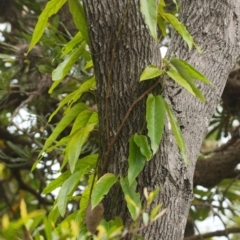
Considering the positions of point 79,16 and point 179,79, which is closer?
point 179,79

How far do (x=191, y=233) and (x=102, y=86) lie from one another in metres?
1.74

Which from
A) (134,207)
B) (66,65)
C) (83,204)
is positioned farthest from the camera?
(83,204)

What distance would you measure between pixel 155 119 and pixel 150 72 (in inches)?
3.3

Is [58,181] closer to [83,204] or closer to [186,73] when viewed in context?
[83,204]

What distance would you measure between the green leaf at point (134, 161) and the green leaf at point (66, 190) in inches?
→ 6.2

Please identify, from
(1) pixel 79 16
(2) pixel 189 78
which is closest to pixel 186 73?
(2) pixel 189 78

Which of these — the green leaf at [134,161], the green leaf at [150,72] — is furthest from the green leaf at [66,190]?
the green leaf at [150,72]

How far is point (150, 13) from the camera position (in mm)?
1035

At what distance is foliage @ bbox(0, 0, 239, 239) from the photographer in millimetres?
1110

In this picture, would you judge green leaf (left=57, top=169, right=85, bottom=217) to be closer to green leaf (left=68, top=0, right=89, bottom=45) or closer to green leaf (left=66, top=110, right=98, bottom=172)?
green leaf (left=66, top=110, right=98, bottom=172)

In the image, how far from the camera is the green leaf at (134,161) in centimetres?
112

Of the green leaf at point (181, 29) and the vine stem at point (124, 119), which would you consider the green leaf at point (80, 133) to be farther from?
the green leaf at point (181, 29)

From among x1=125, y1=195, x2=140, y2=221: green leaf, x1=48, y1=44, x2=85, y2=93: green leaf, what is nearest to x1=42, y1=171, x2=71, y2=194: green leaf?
x1=48, y1=44, x2=85, y2=93: green leaf

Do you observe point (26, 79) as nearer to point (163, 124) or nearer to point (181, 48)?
point (181, 48)
